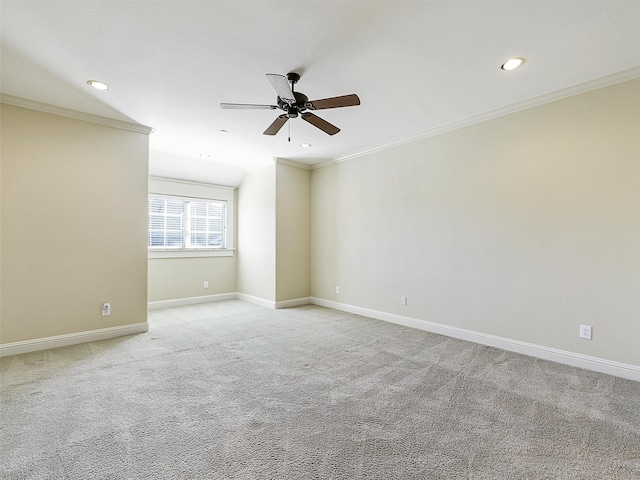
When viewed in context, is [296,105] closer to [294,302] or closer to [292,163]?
[292,163]

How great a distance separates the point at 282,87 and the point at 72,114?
2.79 m

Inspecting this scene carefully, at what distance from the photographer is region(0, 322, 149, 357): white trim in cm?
313

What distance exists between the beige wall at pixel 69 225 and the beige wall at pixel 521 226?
3.29m

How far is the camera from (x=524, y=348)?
322 cm

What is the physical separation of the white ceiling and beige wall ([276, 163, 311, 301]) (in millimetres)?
1952

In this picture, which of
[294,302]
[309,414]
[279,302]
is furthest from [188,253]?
[309,414]

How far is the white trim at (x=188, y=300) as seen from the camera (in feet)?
17.5

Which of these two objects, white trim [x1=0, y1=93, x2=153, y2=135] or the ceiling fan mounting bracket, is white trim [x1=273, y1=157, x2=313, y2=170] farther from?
the ceiling fan mounting bracket

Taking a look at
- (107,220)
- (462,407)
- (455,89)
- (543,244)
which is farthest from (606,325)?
(107,220)

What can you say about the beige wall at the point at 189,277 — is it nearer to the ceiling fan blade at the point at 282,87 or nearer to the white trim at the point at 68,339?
the white trim at the point at 68,339

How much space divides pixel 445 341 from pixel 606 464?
201 cm

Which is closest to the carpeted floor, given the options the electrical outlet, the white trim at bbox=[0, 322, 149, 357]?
the white trim at bbox=[0, 322, 149, 357]

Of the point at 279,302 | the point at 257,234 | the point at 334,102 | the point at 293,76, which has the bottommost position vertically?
the point at 279,302

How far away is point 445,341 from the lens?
3641mm
